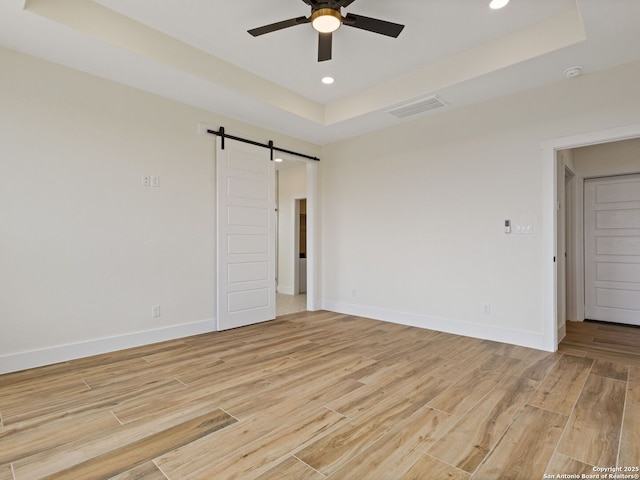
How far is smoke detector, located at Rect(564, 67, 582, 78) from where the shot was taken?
10.6 feet

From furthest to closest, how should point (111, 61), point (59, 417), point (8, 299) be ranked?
point (111, 61) → point (8, 299) → point (59, 417)

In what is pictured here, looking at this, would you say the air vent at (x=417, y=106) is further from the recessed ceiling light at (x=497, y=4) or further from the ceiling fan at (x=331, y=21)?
the ceiling fan at (x=331, y=21)

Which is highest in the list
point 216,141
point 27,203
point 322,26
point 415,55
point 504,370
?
point 415,55

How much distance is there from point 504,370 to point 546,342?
91cm

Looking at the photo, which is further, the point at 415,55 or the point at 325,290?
the point at 325,290

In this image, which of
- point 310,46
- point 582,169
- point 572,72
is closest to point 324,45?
point 310,46

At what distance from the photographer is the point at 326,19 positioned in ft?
8.11

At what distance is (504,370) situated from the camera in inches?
119

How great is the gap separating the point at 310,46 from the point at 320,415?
328cm

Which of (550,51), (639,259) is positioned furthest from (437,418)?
(639,259)

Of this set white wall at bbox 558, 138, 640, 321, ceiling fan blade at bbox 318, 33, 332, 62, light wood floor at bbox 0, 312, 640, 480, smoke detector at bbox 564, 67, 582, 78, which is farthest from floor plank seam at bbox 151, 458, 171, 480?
white wall at bbox 558, 138, 640, 321

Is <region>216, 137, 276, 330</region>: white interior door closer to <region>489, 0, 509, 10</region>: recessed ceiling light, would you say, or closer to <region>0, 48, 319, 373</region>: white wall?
<region>0, 48, 319, 373</region>: white wall

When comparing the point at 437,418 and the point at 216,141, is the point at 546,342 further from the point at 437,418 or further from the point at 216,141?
the point at 216,141

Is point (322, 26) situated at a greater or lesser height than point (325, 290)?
greater
